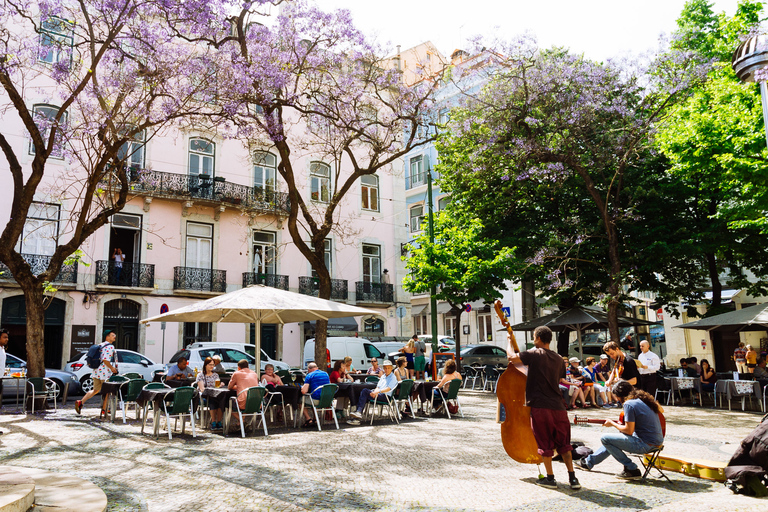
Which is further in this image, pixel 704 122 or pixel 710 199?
pixel 710 199

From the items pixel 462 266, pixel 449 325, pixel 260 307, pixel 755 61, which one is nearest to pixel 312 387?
pixel 260 307

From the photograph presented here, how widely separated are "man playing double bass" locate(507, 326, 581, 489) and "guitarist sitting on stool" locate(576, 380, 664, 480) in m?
0.69

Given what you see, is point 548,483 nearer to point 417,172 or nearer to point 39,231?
point 39,231

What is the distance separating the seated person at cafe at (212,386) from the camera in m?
10.3

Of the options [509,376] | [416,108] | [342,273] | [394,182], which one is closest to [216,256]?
[342,273]

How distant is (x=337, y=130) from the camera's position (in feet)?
57.8

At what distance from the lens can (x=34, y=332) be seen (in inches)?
516

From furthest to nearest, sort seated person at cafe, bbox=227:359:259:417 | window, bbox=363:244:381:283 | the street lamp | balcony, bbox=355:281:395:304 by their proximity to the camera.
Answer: window, bbox=363:244:381:283 → balcony, bbox=355:281:395:304 → seated person at cafe, bbox=227:359:259:417 → the street lamp

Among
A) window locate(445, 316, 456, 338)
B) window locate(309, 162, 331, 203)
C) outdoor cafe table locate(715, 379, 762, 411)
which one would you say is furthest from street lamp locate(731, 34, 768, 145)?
window locate(445, 316, 456, 338)

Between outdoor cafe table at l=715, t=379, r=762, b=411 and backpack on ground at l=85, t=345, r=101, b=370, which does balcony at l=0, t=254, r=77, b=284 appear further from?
outdoor cafe table at l=715, t=379, r=762, b=411

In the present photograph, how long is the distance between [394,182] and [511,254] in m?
14.4

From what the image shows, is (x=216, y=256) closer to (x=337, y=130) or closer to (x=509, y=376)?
(x=337, y=130)

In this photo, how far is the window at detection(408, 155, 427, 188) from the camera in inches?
1473

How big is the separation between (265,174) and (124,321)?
9077 mm
